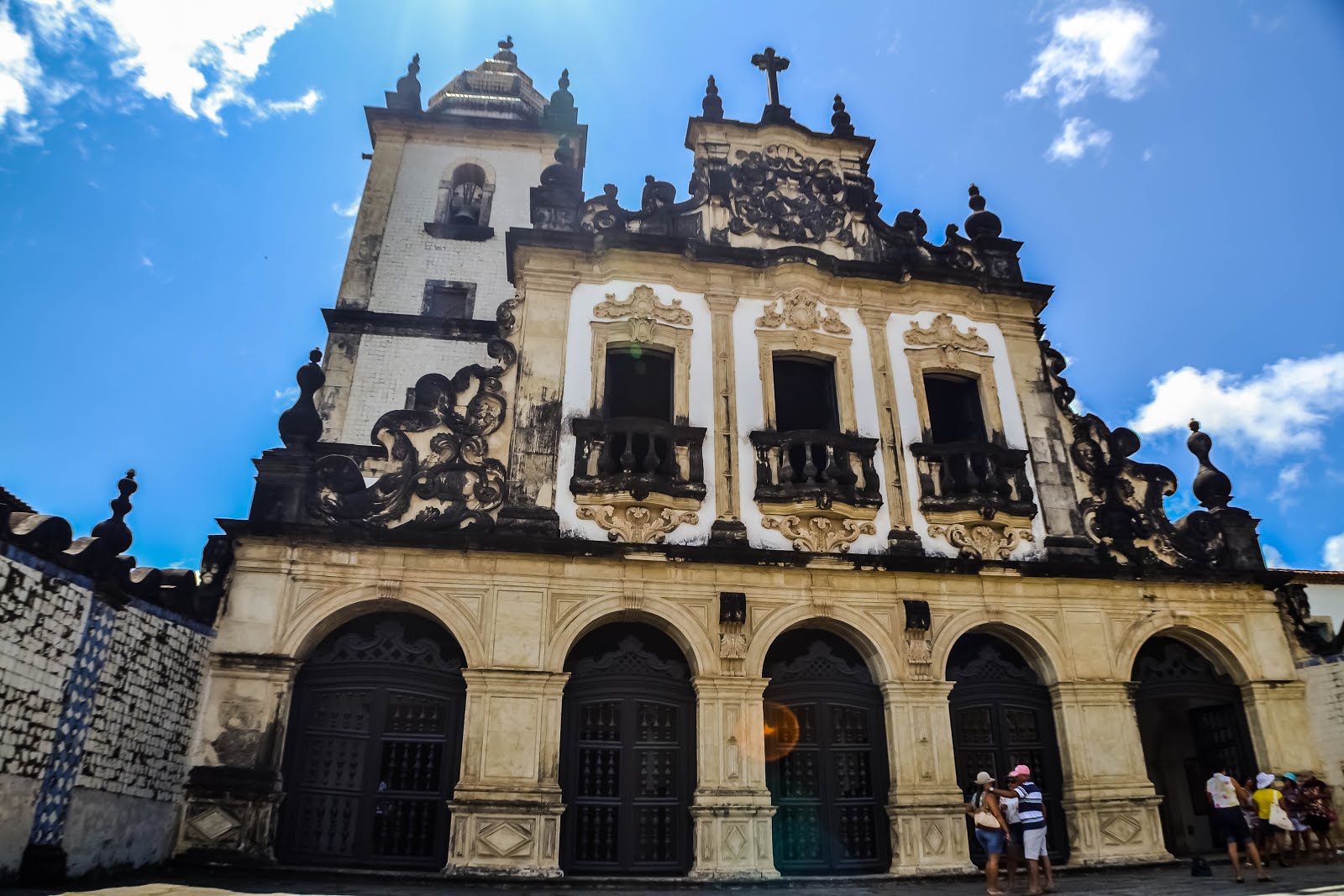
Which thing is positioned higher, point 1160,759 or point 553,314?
point 553,314

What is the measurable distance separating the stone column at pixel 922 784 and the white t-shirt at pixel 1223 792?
2.86m

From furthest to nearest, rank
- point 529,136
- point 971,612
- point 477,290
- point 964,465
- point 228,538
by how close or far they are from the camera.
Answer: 1. point 529,136
2. point 477,290
3. point 964,465
4. point 971,612
5. point 228,538

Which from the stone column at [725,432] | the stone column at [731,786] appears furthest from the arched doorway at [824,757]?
the stone column at [725,432]

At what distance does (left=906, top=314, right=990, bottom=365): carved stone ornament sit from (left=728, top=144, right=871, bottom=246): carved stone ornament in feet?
6.45

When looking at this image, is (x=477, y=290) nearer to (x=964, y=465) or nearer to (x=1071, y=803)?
(x=964, y=465)

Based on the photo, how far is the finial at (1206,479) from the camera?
1422 centimetres

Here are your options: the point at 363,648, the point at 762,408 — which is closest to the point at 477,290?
the point at 762,408

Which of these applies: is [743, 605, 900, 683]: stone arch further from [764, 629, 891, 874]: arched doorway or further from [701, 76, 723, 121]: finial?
[701, 76, 723, 121]: finial

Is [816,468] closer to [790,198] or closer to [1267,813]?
[790,198]

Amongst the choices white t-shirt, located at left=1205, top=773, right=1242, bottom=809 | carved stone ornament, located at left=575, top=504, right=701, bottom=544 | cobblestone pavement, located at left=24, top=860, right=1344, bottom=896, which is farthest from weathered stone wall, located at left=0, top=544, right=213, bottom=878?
white t-shirt, located at left=1205, top=773, right=1242, bottom=809

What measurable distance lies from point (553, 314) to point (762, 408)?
3.49 metres

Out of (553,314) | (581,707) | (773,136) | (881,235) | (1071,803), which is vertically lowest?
(1071,803)

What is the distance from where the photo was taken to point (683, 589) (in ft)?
39.1

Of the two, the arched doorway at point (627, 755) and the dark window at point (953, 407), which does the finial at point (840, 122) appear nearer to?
the dark window at point (953, 407)
